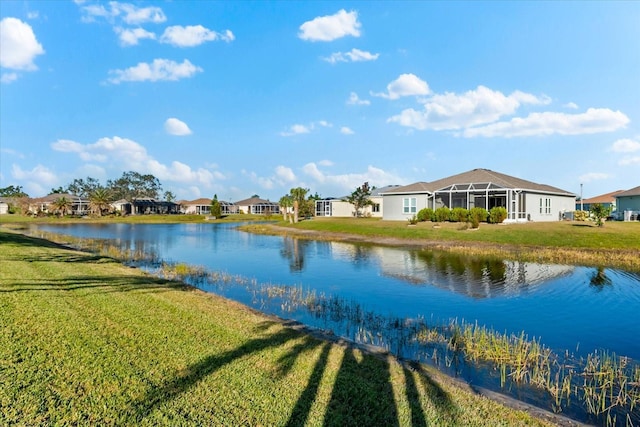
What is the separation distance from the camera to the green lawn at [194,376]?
15.1 ft

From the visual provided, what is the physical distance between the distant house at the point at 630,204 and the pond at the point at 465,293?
25.0 metres

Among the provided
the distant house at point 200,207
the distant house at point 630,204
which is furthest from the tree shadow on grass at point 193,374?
the distant house at point 200,207

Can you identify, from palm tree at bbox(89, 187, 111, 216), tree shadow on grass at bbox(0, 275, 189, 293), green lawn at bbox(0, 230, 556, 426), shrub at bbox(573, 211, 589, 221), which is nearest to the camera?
green lawn at bbox(0, 230, 556, 426)

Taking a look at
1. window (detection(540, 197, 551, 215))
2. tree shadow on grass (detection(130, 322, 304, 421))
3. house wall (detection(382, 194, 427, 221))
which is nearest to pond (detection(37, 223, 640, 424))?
tree shadow on grass (detection(130, 322, 304, 421))

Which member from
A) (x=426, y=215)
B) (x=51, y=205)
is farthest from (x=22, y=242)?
(x=51, y=205)

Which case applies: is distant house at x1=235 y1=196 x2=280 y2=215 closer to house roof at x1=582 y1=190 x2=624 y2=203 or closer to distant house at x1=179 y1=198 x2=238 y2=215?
distant house at x1=179 y1=198 x2=238 y2=215

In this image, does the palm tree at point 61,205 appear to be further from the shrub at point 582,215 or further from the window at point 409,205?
the shrub at point 582,215

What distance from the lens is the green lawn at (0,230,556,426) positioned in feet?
15.1

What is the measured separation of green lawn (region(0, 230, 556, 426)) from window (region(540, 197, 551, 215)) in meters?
40.1

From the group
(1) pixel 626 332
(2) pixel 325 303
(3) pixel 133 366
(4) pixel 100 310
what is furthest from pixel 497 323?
(4) pixel 100 310

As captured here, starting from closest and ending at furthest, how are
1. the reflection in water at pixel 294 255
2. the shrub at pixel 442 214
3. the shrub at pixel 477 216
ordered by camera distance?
the reflection in water at pixel 294 255
the shrub at pixel 477 216
the shrub at pixel 442 214

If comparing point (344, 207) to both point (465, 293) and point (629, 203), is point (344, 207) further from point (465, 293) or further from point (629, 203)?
point (465, 293)

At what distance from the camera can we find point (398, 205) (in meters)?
45.0

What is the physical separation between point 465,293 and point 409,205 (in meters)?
30.2
